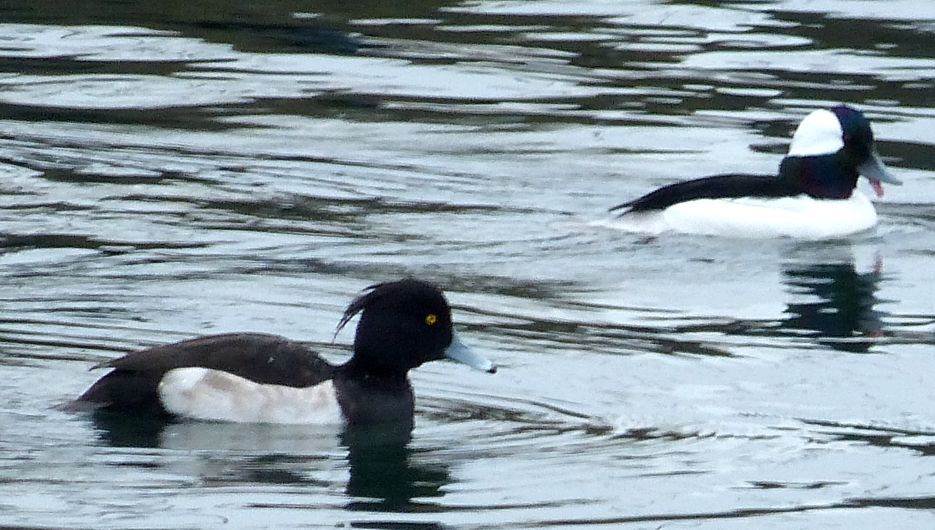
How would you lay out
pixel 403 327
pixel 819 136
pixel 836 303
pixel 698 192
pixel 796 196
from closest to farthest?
pixel 403 327, pixel 836 303, pixel 698 192, pixel 796 196, pixel 819 136

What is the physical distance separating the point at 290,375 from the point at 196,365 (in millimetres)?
404

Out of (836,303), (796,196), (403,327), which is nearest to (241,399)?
(403,327)

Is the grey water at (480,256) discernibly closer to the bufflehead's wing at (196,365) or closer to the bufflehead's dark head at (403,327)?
the bufflehead's wing at (196,365)

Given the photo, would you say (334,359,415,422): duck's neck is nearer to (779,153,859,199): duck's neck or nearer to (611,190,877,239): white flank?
(611,190,877,239): white flank

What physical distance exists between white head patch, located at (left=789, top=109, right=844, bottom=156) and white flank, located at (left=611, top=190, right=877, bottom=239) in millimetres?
376

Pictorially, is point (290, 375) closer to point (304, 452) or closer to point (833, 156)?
point (304, 452)

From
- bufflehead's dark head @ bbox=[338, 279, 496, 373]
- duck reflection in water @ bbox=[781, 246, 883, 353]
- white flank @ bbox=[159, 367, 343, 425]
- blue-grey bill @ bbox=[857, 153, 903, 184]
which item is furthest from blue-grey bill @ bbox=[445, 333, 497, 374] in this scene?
blue-grey bill @ bbox=[857, 153, 903, 184]

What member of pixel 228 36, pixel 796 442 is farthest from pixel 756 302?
pixel 228 36

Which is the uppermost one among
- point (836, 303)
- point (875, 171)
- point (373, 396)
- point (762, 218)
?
point (875, 171)

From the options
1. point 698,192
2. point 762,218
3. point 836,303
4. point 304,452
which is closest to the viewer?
point 304,452

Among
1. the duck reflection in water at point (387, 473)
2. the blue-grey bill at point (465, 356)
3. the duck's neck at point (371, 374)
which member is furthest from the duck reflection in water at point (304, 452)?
the blue-grey bill at point (465, 356)

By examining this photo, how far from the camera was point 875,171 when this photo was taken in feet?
49.6

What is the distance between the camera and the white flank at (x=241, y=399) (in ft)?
30.7

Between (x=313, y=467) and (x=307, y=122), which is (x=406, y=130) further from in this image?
(x=313, y=467)
